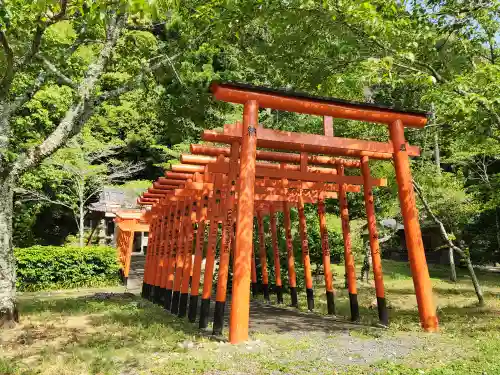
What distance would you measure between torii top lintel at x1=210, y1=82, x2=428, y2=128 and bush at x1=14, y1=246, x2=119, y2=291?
1301cm

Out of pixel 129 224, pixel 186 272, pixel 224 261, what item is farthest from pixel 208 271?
pixel 129 224

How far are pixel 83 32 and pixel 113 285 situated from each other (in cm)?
1166

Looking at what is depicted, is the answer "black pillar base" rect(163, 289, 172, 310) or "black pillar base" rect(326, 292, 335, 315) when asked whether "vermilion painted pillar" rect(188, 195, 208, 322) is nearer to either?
"black pillar base" rect(163, 289, 172, 310)

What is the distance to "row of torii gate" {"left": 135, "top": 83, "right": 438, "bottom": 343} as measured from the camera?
6.28 m

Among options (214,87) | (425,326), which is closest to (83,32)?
(214,87)

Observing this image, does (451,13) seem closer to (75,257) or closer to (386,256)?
(75,257)

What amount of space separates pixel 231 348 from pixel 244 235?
1587 mm

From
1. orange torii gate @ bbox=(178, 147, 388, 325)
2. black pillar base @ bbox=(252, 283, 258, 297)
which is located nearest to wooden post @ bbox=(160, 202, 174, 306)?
orange torii gate @ bbox=(178, 147, 388, 325)

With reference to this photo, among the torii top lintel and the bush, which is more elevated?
the torii top lintel

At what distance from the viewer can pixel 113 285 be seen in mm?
17438

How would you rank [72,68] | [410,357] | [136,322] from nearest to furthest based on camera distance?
[410,357] < [136,322] < [72,68]

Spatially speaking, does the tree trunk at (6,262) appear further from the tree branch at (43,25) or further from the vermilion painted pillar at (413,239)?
the vermilion painted pillar at (413,239)

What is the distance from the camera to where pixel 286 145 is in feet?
24.8

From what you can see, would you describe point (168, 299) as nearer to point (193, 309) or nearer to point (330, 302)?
point (193, 309)
